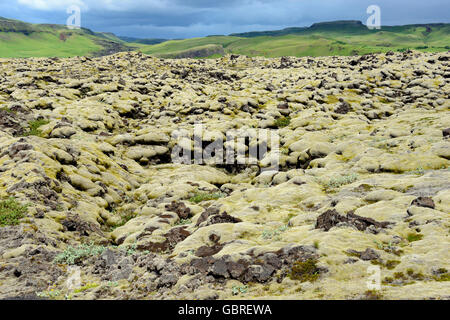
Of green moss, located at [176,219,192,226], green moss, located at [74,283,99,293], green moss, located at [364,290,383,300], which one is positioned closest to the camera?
green moss, located at [364,290,383,300]

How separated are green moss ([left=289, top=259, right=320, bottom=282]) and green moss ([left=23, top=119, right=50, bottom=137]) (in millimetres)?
46507

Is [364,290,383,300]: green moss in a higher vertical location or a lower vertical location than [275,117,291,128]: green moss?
lower

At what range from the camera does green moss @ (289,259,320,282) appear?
14781 mm

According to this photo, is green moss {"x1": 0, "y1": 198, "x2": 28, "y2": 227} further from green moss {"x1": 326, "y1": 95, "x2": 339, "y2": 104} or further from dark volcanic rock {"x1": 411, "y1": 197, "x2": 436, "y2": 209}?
green moss {"x1": 326, "y1": 95, "x2": 339, "y2": 104}

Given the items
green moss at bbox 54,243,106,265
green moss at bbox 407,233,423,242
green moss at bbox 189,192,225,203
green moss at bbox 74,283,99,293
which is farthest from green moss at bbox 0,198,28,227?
green moss at bbox 407,233,423,242

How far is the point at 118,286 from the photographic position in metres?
16.5

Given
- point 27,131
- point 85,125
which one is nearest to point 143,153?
point 85,125

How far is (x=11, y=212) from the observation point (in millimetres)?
23250

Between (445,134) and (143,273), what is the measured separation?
3799cm
